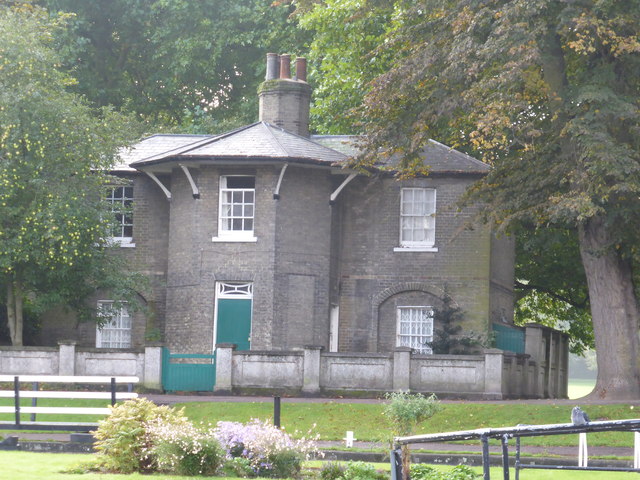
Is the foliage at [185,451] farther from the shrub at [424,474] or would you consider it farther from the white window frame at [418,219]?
the white window frame at [418,219]

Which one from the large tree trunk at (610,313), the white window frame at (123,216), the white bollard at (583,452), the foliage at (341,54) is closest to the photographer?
the white bollard at (583,452)

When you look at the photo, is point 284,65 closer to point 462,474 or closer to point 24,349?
point 24,349

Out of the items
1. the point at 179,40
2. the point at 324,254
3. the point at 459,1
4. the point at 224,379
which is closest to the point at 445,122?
the point at 459,1

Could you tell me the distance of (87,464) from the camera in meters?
16.0

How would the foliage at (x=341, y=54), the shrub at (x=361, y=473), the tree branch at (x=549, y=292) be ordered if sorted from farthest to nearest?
the tree branch at (x=549, y=292)
the foliage at (x=341, y=54)
the shrub at (x=361, y=473)

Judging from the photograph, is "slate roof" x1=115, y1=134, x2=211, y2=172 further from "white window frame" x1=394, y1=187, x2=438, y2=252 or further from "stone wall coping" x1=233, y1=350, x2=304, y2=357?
"stone wall coping" x1=233, y1=350, x2=304, y2=357

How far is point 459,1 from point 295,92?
31.2 ft

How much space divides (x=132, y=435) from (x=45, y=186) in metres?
17.4

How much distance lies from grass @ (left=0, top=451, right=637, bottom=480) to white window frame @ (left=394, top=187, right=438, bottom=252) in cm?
1865

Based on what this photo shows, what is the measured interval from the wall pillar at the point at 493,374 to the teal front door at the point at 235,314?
7434 mm

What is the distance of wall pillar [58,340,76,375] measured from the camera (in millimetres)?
31672

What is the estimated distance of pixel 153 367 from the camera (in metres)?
32.0

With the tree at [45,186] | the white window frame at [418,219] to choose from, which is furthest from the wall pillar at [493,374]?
the tree at [45,186]

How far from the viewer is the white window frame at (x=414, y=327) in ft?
120
